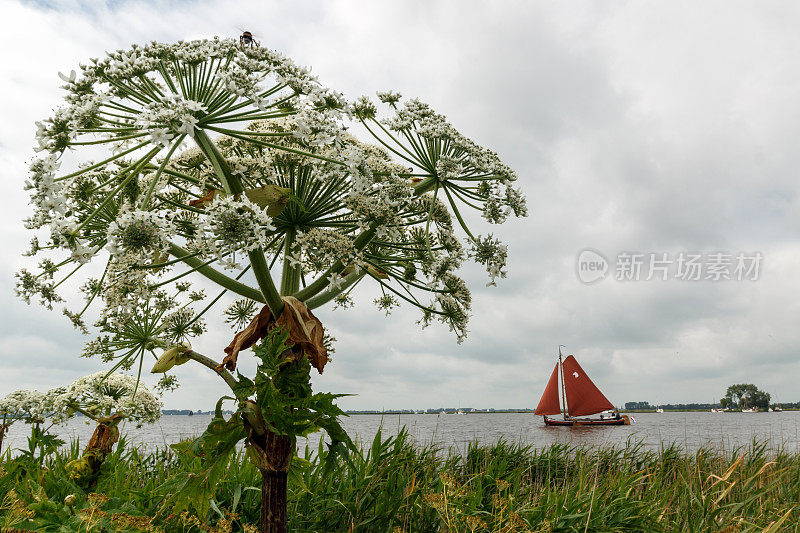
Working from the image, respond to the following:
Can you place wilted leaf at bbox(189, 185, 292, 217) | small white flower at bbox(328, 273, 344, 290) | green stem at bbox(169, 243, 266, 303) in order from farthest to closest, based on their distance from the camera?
green stem at bbox(169, 243, 266, 303)
small white flower at bbox(328, 273, 344, 290)
wilted leaf at bbox(189, 185, 292, 217)

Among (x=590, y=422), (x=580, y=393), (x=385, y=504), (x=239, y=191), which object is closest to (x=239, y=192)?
(x=239, y=191)

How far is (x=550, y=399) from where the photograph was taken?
56.3 meters

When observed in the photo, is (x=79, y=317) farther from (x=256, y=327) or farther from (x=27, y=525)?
(x=256, y=327)

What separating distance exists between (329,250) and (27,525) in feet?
Result: 10.3

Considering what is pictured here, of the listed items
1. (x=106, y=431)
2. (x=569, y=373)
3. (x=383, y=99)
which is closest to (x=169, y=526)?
(x=106, y=431)

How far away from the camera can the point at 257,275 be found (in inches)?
159

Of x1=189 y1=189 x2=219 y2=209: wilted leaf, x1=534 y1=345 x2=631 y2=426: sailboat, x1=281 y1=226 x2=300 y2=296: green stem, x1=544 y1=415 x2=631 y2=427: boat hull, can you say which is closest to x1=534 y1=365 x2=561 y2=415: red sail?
x1=534 y1=345 x2=631 y2=426: sailboat

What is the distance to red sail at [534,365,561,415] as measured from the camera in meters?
56.0

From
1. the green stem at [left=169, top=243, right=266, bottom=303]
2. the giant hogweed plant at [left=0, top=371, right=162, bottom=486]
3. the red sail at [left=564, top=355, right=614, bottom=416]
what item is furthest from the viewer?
the red sail at [left=564, top=355, right=614, bottom=416]

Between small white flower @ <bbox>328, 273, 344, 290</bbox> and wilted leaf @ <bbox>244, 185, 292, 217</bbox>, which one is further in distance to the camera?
small white flower @ <bbox>328, 273, 344, 290</bbox>

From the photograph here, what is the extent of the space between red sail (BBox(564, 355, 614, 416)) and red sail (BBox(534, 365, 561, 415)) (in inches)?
50.5

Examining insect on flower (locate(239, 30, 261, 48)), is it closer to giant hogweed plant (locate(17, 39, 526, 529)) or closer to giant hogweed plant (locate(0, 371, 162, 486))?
giant hogweed plant (locate(17, 39, 526, 529))

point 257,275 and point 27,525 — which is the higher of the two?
point 257,275

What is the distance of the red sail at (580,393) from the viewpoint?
54125 mm
